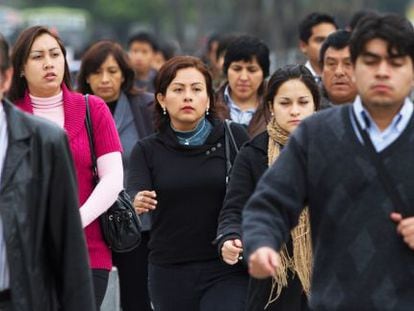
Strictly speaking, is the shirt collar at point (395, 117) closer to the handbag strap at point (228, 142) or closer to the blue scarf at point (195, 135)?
the handbag strap at point (228, 142)

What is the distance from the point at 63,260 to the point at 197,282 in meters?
2.38

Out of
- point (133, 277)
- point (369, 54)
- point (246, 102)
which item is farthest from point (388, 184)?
point (246, 102)

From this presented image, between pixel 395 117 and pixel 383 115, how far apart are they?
0.05 meters

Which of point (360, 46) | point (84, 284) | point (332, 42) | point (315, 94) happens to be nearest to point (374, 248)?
point (360, 46)

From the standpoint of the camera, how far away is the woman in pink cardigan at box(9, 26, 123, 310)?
313 inches

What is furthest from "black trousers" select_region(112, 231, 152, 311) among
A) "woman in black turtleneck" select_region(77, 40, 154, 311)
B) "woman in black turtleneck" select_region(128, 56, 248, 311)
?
"woman in black turtleneck" select_region(128, 56, 248, 311)

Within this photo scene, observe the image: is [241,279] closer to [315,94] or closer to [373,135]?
[315,94]

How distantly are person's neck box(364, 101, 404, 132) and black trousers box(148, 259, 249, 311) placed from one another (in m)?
2.71

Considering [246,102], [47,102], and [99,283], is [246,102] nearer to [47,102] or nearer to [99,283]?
[47,102]

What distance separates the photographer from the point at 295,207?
223 inches

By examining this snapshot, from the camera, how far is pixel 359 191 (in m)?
5.55

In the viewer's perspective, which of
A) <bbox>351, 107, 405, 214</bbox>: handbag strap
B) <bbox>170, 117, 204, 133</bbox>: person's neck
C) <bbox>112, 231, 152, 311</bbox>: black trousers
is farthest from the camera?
<bbox>112, 231, 152, 311</bbox>: black trousers

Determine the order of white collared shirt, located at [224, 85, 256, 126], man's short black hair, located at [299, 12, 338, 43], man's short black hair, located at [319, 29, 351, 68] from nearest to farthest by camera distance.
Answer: man's short black hair, located at [319, 29, 351, 68] < white collared shirt, located at [224, 85, 256, 126] < man's short black hair, located at [299, 12, 338, 43]

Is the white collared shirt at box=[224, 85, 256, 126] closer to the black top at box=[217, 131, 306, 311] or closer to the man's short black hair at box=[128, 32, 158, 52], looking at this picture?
the black top at box=[217, 131, 306, 311]
